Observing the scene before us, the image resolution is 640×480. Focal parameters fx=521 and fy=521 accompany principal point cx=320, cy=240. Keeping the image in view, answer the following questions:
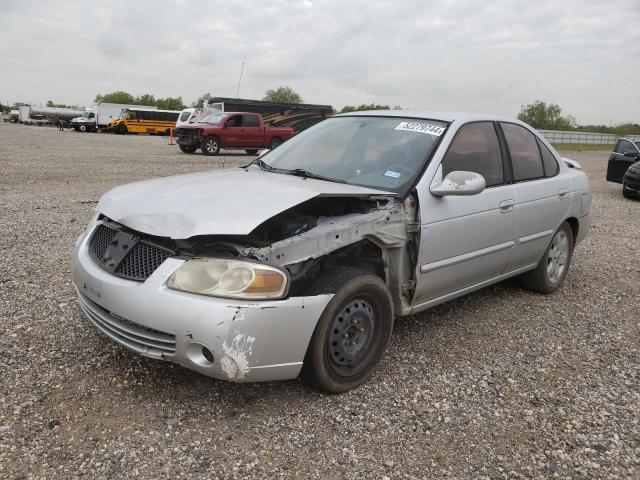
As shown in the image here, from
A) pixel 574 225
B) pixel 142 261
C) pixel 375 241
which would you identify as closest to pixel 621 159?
pixel 574 225

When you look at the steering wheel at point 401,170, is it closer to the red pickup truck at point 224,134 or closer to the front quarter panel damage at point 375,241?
the front quarter panel damage at point 375,241

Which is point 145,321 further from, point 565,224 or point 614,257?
point 614,257

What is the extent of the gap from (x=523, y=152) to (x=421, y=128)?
1.16 meters

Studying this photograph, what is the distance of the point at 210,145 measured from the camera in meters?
20.9

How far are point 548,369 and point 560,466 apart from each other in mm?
1051

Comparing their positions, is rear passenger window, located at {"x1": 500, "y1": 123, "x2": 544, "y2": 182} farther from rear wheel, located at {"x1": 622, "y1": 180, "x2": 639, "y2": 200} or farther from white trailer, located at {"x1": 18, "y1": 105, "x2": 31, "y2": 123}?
white trailer, located at {"x1": 18, "y1": 105, "x2": 31, "y2": 123}

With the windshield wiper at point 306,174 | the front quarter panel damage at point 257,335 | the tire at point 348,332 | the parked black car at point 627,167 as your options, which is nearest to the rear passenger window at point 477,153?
the windshield wiper at point 306,174

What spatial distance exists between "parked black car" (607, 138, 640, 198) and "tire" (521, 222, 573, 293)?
841 centimetres

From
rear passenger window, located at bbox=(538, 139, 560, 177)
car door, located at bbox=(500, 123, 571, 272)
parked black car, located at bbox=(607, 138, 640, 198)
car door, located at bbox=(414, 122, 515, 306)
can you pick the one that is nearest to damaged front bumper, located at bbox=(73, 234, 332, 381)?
car door, located at bbox=(414, 122, 515, 306)

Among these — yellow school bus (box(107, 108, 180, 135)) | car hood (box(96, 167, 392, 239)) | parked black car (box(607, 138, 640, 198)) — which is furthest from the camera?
yellow school bus (box(107, 108, 180, 135))

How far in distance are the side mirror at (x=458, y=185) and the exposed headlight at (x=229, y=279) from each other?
129 centimetres

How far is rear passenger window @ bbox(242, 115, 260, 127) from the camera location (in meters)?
21.5

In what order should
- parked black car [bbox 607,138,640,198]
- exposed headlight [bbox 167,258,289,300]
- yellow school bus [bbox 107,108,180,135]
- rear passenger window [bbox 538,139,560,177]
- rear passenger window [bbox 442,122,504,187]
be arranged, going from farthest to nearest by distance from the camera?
yellow school bus [bbox 107,108,180,135]
parked black car [bbox 607,138,640,198]
rear passenger window [bbox 538,139,560,177]
rear passenger window [bbox 442,122,504,187]
exposed headlight [bbox 167,258,289,300]

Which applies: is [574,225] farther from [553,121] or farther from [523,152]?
[553,121]
